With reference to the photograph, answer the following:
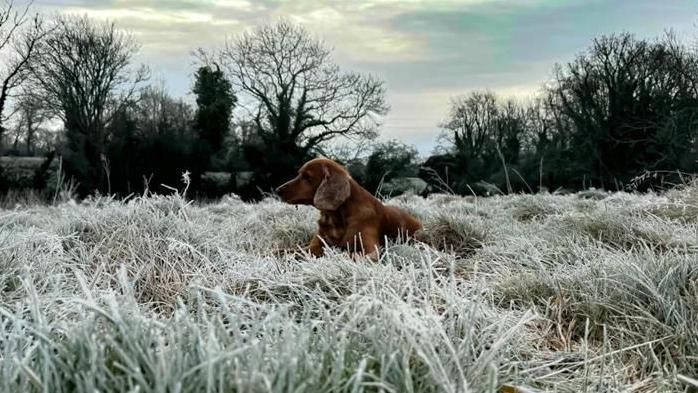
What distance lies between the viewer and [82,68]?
21.0 m

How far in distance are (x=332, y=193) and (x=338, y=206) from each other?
0.34ft

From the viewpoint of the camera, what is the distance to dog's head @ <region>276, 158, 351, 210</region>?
179 inches

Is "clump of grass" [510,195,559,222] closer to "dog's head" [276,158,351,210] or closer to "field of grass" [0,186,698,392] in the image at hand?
"field of grass" [0,186,698,392]

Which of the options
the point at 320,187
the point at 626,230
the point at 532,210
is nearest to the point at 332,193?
the point at 320,187

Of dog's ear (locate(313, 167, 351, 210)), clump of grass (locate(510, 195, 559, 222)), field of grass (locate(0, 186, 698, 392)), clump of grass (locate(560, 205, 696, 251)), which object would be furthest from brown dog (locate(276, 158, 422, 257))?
clump of grass (locate(510, 195, 559, 222))

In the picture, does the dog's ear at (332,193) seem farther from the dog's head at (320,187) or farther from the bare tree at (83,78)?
the bare tree at (83,78)

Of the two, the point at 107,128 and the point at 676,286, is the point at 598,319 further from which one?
the point at 107,128

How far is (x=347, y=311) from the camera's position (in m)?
1.66

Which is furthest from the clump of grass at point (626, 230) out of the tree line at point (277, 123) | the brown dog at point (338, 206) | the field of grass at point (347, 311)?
the tree line at point (277, 123)

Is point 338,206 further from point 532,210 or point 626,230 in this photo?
point 532,210

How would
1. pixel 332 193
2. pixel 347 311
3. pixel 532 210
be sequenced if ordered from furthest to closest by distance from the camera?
pixel 532 210, pixel 332 193, pixel 347 311

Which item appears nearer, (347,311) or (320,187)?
(347,311)

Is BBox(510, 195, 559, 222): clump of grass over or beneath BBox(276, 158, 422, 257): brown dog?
beneath

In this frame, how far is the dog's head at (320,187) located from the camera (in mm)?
4535
